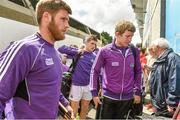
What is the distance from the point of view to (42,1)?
10.1 feet

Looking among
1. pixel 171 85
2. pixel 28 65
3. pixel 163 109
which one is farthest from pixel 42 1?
pixel 163 109

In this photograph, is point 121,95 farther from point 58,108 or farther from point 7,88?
point 7,88

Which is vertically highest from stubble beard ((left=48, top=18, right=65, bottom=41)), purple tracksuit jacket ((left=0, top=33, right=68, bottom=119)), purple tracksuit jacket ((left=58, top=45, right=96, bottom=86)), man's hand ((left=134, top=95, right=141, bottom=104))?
stubble beard ((left=48, top=18, right=65, bottom=41))

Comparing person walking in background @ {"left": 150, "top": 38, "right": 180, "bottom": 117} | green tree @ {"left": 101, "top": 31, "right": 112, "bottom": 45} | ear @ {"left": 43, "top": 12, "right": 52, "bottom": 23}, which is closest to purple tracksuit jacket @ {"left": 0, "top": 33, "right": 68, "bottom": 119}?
ear @ {"left": 43, "top": 12, "right": 52, "bottom": 23}

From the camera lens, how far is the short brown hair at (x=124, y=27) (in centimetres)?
516

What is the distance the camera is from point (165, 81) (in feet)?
17.2

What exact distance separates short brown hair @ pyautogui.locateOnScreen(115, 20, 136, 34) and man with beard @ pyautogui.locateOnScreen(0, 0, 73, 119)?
6.91 ft

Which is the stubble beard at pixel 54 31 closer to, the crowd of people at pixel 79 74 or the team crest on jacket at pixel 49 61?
the crowd of people at pixel 79 74

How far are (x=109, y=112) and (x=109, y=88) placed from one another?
0.96ft

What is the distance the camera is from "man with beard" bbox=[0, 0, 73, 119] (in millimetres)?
2785

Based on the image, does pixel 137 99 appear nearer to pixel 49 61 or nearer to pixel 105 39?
pixel 49 61

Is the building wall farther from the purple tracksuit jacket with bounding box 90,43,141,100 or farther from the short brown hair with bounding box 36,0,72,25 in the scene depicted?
the short brown hair with bounding box 36,0,72,25

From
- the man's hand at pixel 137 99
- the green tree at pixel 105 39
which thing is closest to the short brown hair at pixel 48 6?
the man's hand at pixel 137 99

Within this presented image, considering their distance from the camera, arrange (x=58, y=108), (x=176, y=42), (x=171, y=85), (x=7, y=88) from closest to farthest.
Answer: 1. (x=7, y=88)
2. (x=58, y=108)
3. (x=171, y=85)
4. (x=176, y=42)
